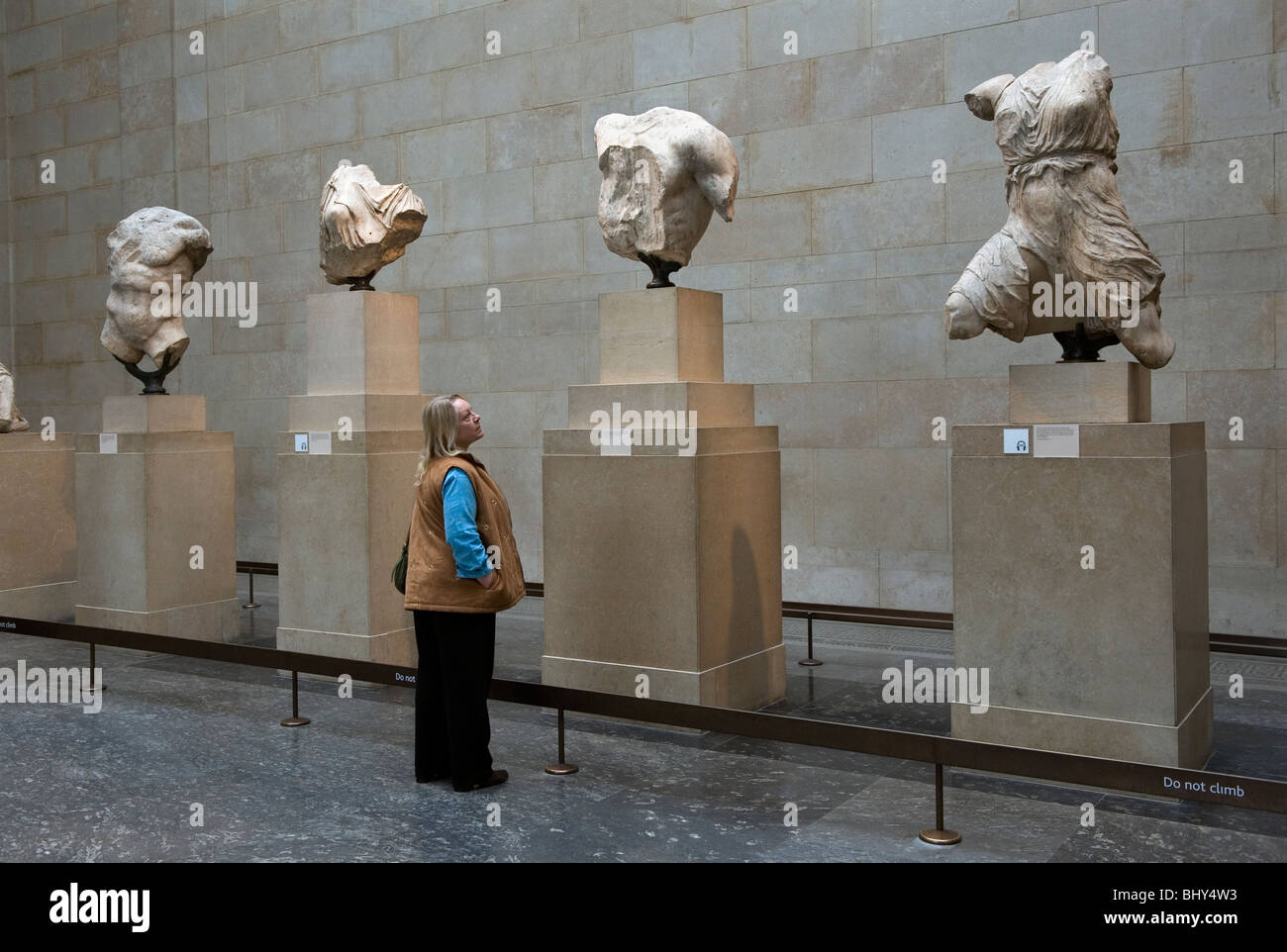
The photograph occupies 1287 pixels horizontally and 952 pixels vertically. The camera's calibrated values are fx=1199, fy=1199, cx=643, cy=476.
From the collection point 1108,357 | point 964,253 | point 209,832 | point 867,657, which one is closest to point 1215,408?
point 1108,357

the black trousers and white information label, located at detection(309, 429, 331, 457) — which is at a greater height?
white information label, located at detection(309, 429, 331, 457)

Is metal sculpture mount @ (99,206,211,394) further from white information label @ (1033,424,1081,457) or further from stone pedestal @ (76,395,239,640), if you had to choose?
white information label @ (1033,424,1081,457)

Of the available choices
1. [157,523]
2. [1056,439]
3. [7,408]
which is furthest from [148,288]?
[1056,439]

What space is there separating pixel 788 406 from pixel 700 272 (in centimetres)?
151

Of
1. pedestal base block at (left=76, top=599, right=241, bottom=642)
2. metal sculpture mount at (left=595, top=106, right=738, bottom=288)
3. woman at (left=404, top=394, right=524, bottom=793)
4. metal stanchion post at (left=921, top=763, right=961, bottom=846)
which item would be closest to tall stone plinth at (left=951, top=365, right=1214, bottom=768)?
metal stanchion post at (left=921, top=763, right=961, bottom=846)

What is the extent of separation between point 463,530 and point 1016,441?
8.62ft

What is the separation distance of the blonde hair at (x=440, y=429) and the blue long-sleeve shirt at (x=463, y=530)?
0.82 ft

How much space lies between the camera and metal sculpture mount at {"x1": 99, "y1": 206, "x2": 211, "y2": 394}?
9406mm

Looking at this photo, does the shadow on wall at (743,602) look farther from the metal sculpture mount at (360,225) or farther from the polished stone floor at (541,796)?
the metal sculpture mount at (360,225)

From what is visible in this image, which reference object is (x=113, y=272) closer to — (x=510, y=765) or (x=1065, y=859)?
(x=510, y=765)

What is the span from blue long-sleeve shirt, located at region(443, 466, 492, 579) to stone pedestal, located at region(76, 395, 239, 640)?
4697 mm

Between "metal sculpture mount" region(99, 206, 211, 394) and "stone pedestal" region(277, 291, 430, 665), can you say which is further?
"metal sculpture mount" region(99, 206, 211, 394)

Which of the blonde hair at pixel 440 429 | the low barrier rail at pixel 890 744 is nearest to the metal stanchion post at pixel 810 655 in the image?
the low barrier rail at pixel 890 744

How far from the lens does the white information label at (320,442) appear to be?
8.14 m
